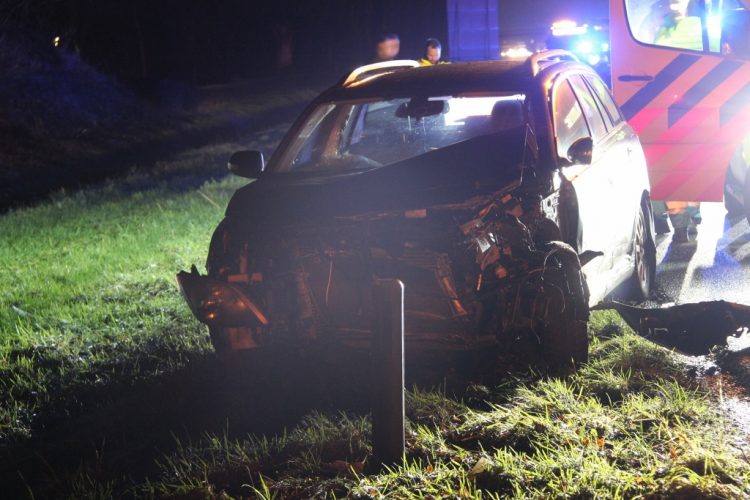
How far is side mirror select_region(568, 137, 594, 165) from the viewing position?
5781 millimetres

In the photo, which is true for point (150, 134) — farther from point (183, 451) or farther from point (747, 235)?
point (183, 451)

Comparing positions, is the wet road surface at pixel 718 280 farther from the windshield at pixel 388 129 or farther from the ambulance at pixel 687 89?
the windshield at pixel 388 129

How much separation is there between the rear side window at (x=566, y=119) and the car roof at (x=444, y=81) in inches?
9.4

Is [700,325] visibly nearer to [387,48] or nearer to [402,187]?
[402,187]

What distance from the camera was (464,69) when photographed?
6.38 metres

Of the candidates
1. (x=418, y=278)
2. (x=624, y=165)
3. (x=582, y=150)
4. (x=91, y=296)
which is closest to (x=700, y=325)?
(x=582, y=150)

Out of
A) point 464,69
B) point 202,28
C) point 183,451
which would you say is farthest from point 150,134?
point 183,451

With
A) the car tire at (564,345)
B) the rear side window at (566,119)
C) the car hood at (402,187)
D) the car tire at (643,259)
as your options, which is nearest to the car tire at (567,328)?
the car tire at (564,345)

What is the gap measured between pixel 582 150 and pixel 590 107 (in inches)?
47.3

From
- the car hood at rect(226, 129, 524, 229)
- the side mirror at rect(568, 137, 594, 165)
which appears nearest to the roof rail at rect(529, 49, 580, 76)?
the side mirror at rect(568, 137, 594, 165)

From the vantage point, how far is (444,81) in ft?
20.4

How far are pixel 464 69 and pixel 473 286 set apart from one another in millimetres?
1829

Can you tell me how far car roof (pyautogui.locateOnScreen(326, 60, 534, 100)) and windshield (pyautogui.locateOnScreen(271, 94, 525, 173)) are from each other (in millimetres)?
61

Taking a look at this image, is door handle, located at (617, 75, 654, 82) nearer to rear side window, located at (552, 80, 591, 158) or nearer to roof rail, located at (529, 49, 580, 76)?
roof rail, located at (529, 49, 580, 76)
